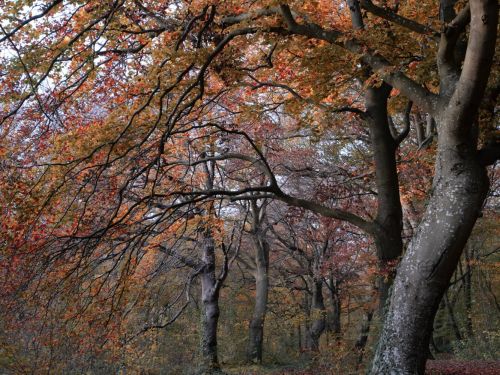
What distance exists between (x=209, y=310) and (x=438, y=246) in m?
9.62

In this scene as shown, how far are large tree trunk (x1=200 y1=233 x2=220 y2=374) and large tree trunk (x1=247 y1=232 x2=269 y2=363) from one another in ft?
8.38

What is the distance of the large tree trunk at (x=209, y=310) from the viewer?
13.3 meters

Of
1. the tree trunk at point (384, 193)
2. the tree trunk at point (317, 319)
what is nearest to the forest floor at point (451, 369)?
the tree trunk at point (384, 193)

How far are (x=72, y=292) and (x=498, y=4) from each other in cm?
579

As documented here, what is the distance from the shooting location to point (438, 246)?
530cm

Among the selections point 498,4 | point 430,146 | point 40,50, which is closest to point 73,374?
point 40,50

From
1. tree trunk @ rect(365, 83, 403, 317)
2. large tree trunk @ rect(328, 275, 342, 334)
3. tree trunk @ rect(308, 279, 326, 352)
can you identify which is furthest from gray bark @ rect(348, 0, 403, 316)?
large tree trunk @ rect(328, 275, 342, 334)

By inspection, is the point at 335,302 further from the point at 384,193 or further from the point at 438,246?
the point at 438,246

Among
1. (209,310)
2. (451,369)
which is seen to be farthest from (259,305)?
(451,369)

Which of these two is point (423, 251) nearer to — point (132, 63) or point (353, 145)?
point (132, 63)

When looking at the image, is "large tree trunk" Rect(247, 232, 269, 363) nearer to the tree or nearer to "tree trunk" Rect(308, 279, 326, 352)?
"tree trunk" Rect(308, 279, 326, 352)

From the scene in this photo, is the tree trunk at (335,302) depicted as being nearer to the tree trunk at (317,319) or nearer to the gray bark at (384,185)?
the tree trunk at (317,319)

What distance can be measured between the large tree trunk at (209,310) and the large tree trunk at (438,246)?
8.13m

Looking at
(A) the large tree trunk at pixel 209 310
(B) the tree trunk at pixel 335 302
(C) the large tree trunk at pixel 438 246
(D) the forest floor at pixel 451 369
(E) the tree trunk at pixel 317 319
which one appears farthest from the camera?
(B) the tree trunk at pixel 335 302
